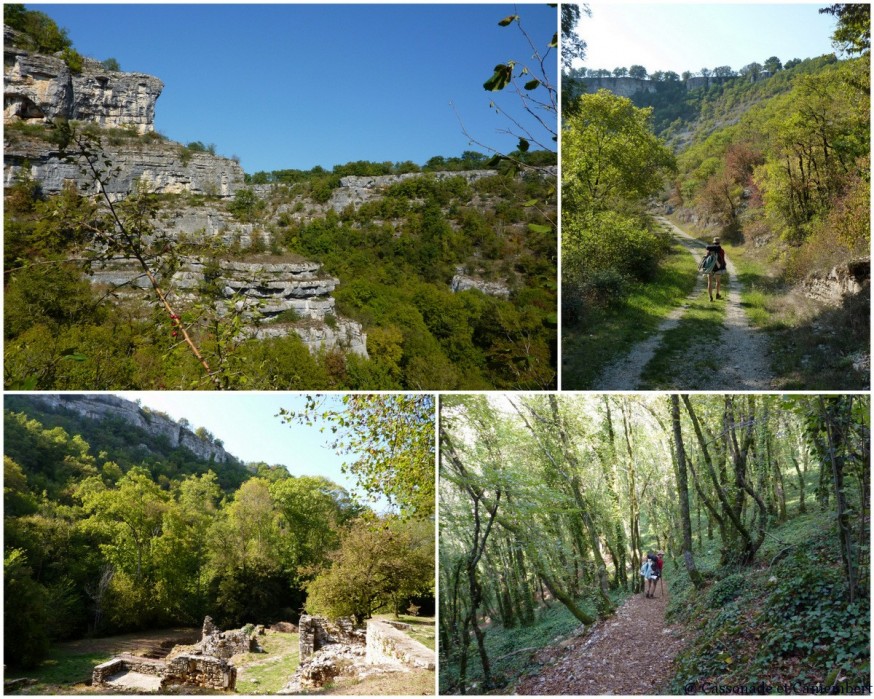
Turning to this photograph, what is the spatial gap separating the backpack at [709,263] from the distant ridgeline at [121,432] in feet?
13.7

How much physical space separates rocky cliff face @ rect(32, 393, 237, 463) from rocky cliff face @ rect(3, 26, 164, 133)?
5.09m

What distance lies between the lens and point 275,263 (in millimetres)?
11875

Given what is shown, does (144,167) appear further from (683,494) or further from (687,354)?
(683,494)

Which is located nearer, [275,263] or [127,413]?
[127,413]

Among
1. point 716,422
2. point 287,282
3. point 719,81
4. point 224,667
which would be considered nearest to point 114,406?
point 224,667

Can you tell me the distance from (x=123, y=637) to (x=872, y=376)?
6134 millimetres

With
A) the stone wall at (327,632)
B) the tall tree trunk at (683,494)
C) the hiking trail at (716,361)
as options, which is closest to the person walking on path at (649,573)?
the tall tree trunk at (683,494)

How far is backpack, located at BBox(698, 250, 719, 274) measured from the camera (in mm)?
4363

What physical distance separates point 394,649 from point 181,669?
1.65m

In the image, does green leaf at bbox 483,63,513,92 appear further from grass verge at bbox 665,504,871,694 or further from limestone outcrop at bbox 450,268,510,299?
limestone outcrop at bbox 450,268,510,299

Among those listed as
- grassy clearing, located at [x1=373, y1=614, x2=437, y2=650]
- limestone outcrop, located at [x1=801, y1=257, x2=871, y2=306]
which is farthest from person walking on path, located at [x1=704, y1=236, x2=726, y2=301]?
grassy clearing, located at [x1=373, y1=614, x2=437, y2=650]

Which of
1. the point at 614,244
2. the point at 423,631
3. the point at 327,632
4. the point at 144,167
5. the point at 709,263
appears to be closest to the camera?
the point at 423,631

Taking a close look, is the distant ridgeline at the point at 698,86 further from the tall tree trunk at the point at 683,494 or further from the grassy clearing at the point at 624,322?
the tall tree trunk at the point at 683,494

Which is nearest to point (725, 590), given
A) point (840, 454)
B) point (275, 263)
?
point (840, 454)
